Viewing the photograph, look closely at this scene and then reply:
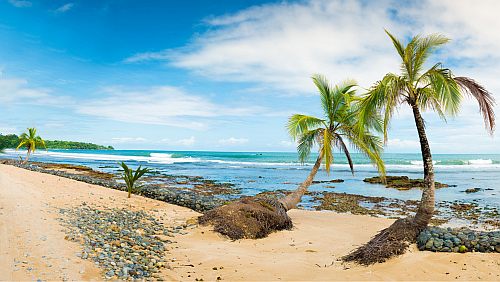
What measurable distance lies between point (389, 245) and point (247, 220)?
423cm

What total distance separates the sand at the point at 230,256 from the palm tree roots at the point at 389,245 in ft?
0.50

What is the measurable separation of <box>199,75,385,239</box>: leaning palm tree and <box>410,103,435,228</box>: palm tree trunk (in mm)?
2440

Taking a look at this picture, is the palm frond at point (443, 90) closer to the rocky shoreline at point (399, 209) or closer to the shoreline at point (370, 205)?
the rocky shoreline at point (399, 209)

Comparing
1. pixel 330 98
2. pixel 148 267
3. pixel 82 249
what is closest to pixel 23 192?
pixel 82 249

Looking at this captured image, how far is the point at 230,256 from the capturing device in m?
7.67

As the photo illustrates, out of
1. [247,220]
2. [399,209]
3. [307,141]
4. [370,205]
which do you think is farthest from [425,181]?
[370,205]

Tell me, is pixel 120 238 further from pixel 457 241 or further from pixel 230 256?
pixel 457 241

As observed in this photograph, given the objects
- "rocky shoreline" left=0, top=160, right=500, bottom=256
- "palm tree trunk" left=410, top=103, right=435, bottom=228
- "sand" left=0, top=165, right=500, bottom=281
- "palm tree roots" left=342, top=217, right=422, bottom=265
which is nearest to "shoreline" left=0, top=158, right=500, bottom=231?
"rocky shoreline" left=0, top=160, right=500, bottom=256

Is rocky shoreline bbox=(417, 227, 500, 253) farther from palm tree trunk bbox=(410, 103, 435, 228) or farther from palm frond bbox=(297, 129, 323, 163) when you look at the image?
palm frond bbox=(297, 129, 323, 163)

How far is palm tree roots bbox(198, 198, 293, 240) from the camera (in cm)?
973

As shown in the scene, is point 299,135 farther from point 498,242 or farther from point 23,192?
point 23,192

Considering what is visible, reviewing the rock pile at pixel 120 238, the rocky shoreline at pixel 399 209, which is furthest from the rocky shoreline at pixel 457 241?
the rock pile at pixel 120 238

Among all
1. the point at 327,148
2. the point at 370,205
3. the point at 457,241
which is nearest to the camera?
the point at 457,241

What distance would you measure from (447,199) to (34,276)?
21.0m
